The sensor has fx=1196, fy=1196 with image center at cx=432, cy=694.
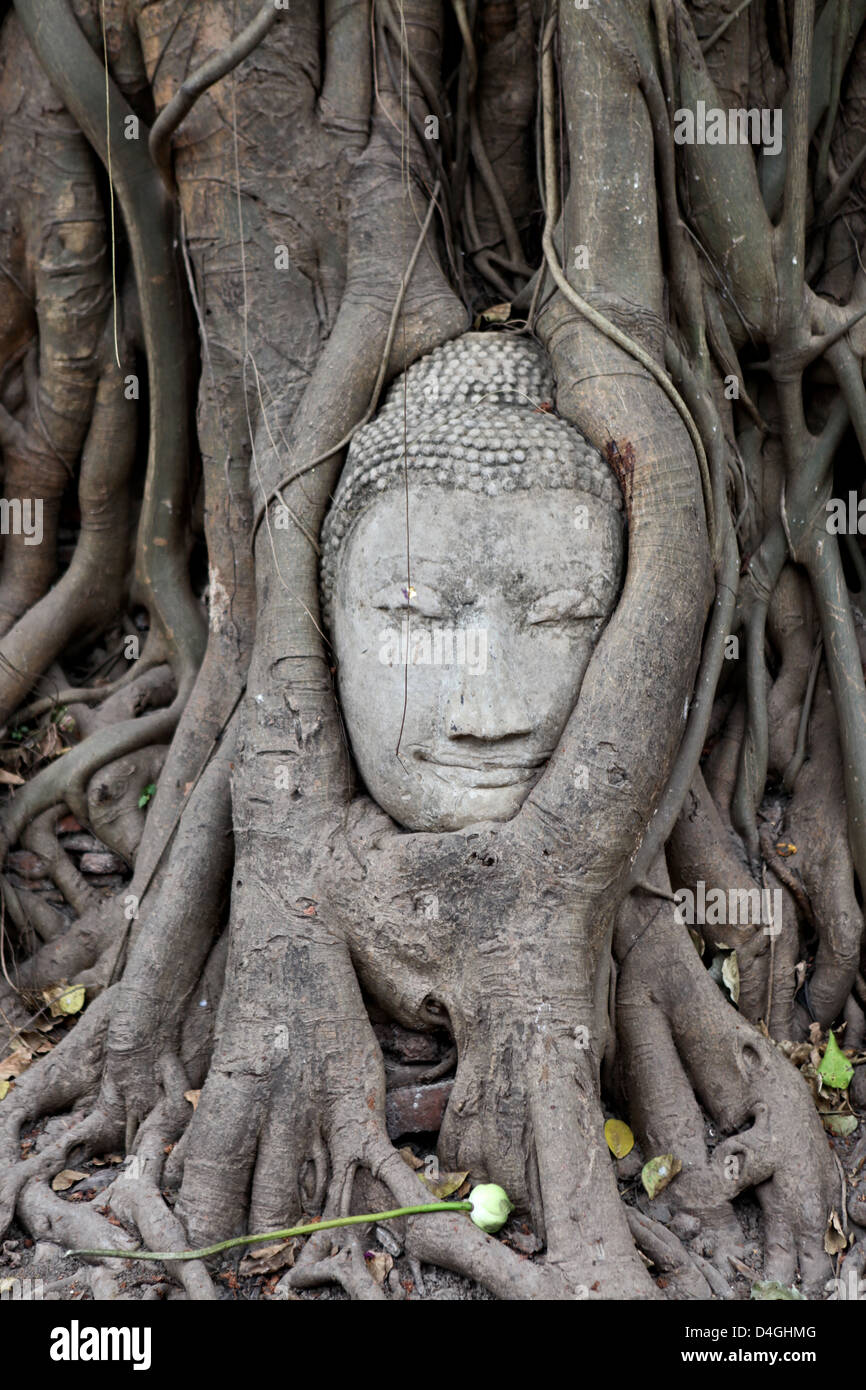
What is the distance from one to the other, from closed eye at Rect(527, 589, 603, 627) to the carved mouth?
34 centimetres

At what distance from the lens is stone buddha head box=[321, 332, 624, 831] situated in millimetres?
2910

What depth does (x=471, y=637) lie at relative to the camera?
115 inches

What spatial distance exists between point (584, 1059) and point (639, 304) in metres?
1.93

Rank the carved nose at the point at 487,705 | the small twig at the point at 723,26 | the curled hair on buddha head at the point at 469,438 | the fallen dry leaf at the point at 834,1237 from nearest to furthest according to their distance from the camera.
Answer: the fallen dry leaf at the point at 834,1237 → the carved nose at the point at 487,705 → the curled hair on buddha head at the point at 469,438 → the small twig at the point at 723,26

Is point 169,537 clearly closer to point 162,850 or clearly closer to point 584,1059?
point 162,850

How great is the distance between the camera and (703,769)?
11.9ft

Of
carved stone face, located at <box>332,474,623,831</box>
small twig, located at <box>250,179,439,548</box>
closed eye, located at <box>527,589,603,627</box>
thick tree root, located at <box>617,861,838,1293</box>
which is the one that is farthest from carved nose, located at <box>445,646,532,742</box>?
small twig, located at <box>250,179,439,548</box>

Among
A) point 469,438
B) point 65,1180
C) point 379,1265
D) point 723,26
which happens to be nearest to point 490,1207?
point 379,1265

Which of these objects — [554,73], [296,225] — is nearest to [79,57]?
[296,225]

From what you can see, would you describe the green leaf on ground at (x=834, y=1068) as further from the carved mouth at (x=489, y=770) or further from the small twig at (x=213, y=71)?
the small twig at (x=213, y=71)

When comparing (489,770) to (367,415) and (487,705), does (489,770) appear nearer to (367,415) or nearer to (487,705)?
(487,705)

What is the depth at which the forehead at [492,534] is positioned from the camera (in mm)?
2979

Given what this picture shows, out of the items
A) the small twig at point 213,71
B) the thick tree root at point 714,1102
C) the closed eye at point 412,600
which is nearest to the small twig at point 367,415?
the closed eye at point 412,600

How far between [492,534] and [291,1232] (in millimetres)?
1688
